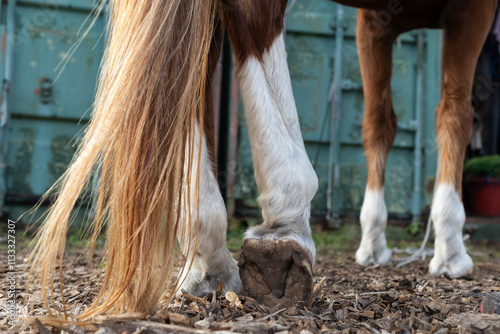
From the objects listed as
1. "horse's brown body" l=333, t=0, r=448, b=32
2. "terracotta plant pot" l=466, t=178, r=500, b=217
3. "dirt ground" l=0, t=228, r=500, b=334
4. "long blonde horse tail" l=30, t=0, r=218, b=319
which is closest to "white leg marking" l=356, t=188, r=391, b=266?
"dirt ground" l=0, t=228, r=500, b=334

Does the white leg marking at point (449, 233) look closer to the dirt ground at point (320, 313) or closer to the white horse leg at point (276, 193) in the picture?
the dirt ground at point (320, 313)

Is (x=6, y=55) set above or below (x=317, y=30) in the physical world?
below

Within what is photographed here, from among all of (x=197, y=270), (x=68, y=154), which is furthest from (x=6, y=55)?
(x=197, y=270)

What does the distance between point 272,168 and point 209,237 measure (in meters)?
0.25

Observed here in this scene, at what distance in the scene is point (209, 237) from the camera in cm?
124

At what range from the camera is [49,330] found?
969 millimetres

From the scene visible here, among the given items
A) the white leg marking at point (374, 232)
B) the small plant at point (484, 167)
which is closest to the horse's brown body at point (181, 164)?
the white leg marking at point (374, 232)

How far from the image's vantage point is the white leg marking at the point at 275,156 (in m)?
1.18

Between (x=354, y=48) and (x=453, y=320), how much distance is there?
3.42 metres

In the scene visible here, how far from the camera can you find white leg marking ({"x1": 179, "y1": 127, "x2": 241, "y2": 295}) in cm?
123

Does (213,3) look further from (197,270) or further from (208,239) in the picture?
(197,270)

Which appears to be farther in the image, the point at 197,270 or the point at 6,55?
the point at 6,55

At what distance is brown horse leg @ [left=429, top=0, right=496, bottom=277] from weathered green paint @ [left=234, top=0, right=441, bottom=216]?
188 cm

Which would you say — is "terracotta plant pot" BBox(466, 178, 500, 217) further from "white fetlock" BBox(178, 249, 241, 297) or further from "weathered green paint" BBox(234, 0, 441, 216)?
"white fetlock" BBox(178, 249, 241, 297)
